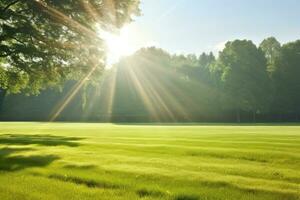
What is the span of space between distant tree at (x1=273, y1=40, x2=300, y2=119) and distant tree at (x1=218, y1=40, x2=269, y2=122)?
3.29m

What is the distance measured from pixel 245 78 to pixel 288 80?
949 cm

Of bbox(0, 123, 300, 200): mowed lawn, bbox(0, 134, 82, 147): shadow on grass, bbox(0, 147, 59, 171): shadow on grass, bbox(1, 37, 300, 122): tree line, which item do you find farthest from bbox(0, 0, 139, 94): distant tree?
bbox(1, 37, 300, 122): tree line

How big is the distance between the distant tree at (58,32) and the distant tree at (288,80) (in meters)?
65.7

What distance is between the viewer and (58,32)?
97.3 ft

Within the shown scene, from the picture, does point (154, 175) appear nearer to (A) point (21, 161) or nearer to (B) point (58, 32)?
(A) point (21, 161)

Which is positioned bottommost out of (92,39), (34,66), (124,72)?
(34,66)

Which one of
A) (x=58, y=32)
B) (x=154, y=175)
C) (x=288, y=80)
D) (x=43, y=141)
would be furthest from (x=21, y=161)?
(x=288, y=80)

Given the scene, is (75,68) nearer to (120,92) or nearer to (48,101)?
(120,92)

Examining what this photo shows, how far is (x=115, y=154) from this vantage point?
1694cm

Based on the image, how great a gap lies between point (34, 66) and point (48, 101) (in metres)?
84.9

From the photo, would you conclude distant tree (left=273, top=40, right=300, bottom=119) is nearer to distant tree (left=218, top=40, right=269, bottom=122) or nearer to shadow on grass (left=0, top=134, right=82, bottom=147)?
distant tree (left=218, top=40, right=269, bottom=122)

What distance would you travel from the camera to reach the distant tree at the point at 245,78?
8950 centimetres

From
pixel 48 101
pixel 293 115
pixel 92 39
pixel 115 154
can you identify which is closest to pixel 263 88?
pixel 293 115

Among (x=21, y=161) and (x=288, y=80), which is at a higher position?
(x=288, y=80)
